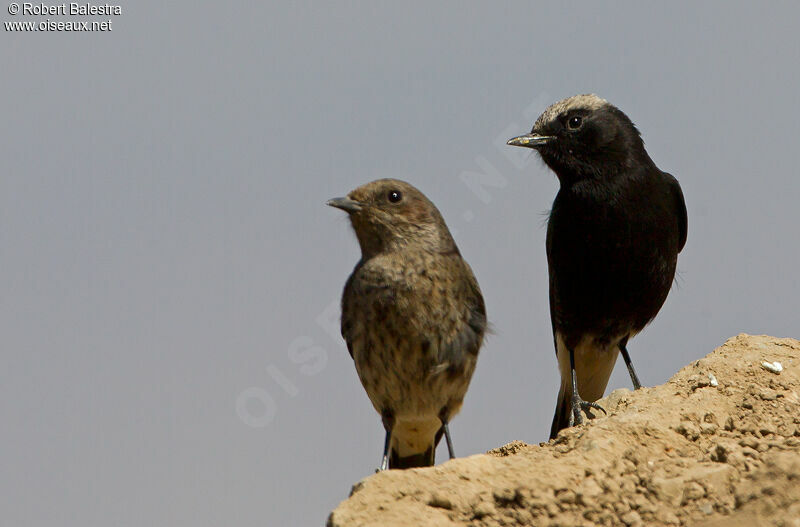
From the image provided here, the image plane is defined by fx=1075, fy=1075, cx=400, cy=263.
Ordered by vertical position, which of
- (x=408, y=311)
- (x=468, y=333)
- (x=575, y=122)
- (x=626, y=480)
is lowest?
(x=626, y=480)

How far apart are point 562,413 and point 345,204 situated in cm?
317

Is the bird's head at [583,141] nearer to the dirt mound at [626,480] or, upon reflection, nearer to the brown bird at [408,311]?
the brown bird at [408,311]

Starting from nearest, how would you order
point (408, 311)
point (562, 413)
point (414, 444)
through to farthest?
1. point (408, 311)
2. point (414, 444)
3. point (562, 413)

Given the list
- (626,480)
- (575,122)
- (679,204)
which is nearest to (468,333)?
(575,122)

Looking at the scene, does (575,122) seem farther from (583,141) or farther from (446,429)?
(446,429)

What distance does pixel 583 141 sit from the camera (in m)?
8.85

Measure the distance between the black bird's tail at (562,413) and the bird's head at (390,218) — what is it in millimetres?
2381

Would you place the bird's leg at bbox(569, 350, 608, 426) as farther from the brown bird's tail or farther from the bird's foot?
the brown bird's tail

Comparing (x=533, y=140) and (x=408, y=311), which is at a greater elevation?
(x=533, y=140)

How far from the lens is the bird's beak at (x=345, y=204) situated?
7.62 m

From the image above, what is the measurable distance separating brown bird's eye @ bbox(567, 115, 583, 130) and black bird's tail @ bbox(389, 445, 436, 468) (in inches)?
113

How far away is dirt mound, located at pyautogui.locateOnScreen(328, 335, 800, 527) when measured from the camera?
480 cm

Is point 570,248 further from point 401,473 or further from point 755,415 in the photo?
point 401,473

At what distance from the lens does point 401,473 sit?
5359 millimetres
